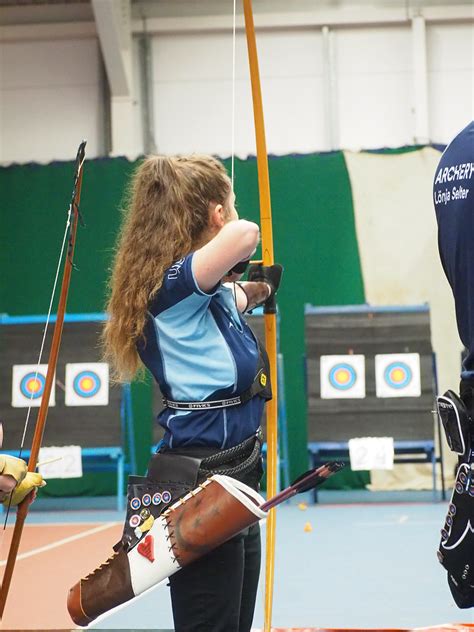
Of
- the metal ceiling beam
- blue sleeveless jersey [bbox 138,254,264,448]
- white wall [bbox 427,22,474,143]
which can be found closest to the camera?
blue sleeveless jersey [bbox 138,254,264,448]

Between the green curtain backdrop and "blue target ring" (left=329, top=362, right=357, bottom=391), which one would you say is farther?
the green curtain backdrop

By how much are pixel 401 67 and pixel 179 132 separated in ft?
5.52

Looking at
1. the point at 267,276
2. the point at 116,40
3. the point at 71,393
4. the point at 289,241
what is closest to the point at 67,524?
the point at 71,393

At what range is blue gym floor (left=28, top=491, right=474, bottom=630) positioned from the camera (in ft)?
9.96

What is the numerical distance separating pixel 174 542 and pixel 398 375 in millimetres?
4699

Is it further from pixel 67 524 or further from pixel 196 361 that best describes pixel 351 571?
pixel 196 361

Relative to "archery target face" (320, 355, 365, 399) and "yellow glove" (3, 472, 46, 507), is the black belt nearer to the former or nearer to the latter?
"yellow glove" (3, 472, 46, 507)

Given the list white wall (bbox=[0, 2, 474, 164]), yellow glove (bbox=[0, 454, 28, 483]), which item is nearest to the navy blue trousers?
yellow glove (bbox=[0, 454, 28, 483])

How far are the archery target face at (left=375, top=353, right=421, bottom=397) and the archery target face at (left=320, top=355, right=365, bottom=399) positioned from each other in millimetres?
104

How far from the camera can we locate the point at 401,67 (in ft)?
24.3

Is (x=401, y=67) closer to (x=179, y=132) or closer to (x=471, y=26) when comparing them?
(x=471, y=26)

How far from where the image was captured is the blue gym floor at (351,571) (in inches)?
119

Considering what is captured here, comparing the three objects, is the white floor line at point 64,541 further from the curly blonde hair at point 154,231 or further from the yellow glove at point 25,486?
the curly blonde hair at point 154,231

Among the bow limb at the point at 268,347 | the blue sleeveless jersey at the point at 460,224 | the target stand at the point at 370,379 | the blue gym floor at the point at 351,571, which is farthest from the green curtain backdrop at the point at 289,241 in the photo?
the blue sleeveless jersey at the point at 460,224
